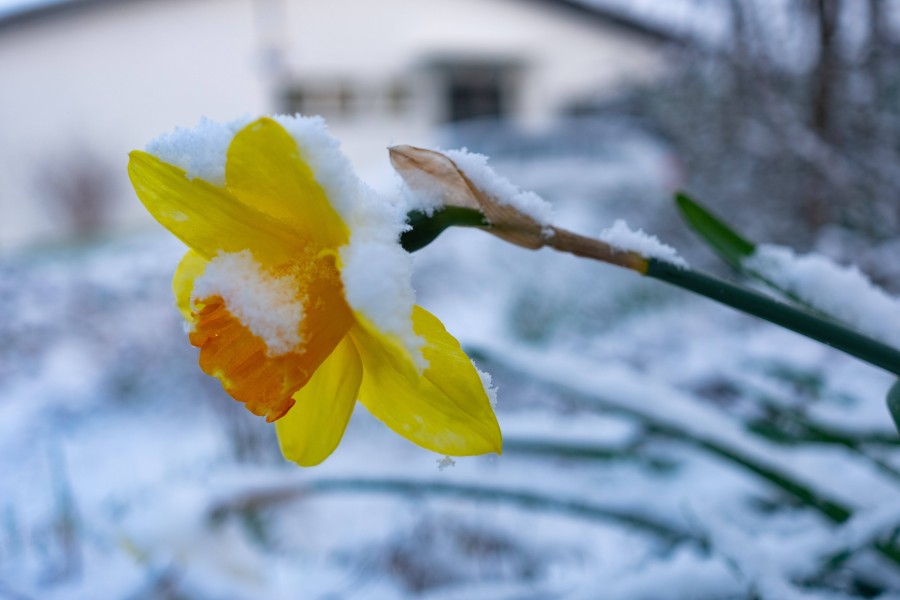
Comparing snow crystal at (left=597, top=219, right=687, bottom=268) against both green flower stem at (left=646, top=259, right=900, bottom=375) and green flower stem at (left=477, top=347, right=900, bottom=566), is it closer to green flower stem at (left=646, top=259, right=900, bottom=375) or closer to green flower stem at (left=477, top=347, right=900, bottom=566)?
green flower stem at (left=646, top=259, right=900, bottom=375)

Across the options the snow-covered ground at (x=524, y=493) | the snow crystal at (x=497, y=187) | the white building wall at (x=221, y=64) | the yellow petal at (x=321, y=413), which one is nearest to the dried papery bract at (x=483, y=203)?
the snow crystal at (x=497, y=187)

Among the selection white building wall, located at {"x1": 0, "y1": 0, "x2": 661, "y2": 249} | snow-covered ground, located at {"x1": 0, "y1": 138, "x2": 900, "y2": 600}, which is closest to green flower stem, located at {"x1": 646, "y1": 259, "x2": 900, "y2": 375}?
snow-covered ground, located at {"x1": 0, "y1": 138, "x2": 900, "y2": 600}

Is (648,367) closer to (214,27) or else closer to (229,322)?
(229,322)

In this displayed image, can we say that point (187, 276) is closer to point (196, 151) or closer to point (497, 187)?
point (196, 151)

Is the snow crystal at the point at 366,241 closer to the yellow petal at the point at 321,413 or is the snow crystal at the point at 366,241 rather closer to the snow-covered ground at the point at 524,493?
the yellow petal at the point at 321,413

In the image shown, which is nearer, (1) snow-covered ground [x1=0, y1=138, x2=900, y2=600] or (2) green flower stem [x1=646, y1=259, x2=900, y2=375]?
(2) green flower stem [x1=646, y1=259, x2=900, y2=375]

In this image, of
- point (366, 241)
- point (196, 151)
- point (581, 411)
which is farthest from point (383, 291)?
point (581, 411)
